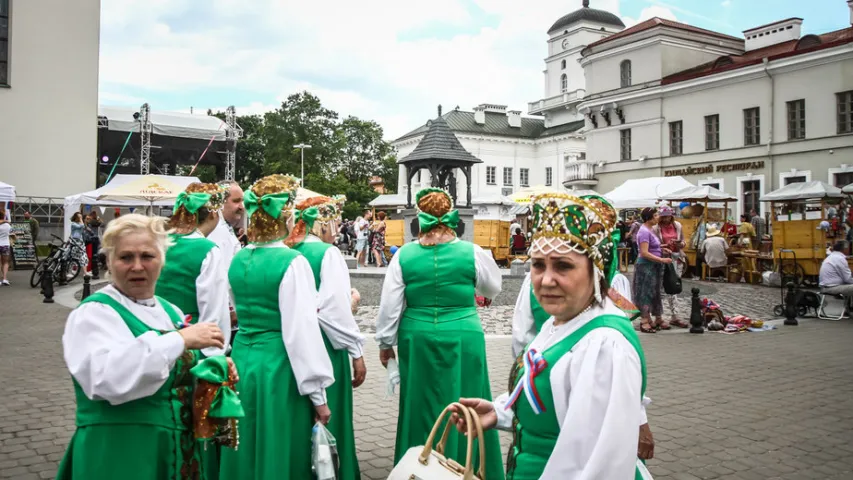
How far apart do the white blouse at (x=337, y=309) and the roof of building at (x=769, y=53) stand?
34.9 m

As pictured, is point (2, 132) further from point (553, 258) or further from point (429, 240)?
point (553, 258)

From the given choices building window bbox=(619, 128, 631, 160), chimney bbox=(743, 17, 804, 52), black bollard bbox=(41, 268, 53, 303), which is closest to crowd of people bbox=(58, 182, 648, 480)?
black bollard bbox=(41, 268, 53, 303)

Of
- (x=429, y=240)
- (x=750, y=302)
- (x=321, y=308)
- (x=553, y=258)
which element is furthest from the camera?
(x=750, y=302)

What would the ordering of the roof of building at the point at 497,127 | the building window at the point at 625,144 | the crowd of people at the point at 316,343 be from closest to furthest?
the crowd of people at the point at 316,343, the building window at the point at 625,144, the roof of building at the point at 497,127

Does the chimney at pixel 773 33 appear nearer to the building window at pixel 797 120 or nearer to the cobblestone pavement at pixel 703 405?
the building window at pixel 797 120

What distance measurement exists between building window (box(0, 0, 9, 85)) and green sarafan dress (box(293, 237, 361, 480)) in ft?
105

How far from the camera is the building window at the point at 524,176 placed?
233ft

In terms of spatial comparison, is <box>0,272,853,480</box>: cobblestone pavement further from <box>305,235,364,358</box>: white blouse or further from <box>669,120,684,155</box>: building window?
<box>669,120,684,155</box>: building window

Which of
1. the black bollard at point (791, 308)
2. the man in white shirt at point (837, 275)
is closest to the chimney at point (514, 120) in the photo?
the man in white shirt at point (837, 275)

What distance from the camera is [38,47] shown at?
1203 inches

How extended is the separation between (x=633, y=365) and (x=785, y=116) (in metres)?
37.3

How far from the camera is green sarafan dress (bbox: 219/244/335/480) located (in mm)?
3932

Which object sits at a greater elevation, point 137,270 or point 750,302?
point 137,270

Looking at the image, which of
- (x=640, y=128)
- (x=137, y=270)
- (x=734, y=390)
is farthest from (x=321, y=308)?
(x=640, y=128)
